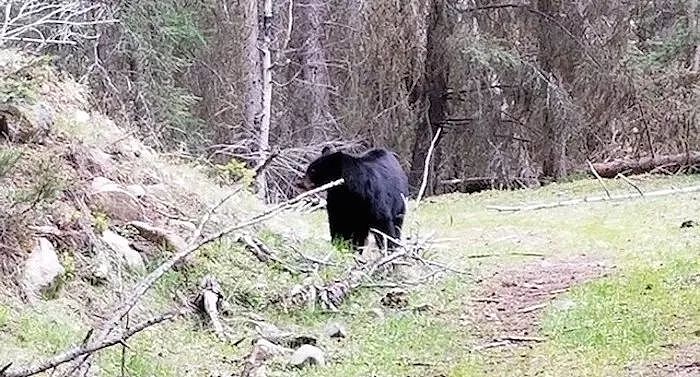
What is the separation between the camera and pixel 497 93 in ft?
50.4

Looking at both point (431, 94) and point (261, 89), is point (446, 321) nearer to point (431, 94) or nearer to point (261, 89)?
point (261, 89)

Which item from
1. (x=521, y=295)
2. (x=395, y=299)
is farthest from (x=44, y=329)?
(x=521, y=295)

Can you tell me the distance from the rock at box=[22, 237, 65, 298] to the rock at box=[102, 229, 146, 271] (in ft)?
1.43

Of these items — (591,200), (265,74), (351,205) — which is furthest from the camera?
(265,74)

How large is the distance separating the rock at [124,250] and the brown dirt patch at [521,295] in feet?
6.23

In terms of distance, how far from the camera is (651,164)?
1425 centimetres

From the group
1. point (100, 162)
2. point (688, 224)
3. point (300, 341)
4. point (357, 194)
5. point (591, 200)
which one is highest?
point (100, 162)

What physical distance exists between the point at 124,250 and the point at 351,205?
81.7 inches

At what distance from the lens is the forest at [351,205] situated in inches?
171

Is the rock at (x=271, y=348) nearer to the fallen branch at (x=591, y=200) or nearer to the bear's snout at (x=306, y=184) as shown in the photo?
the bear's snout at (x=306, y=184)

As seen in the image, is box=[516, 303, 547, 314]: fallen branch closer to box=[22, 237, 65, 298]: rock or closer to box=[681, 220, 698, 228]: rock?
box=[22, 237, 65, 298]: rock

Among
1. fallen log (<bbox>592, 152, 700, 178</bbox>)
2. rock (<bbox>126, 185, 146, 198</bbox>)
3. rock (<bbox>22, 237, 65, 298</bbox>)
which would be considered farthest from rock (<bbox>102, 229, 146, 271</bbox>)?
fallen log (<bbox>592, 152, 700, 178</bbox>)

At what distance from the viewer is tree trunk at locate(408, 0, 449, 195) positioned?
1509cm

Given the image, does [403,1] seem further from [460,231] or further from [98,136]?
[98,136]
